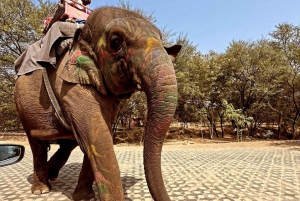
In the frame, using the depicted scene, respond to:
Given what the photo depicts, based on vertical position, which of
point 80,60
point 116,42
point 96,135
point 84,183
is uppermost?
point 116,42

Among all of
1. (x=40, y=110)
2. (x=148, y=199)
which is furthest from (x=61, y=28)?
(x=148, y=199)

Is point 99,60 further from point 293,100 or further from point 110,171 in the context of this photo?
point 293,100

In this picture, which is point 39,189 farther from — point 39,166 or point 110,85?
point 110,85

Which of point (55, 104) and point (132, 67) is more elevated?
point (132, 67)

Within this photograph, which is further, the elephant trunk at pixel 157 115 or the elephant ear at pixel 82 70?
the elephant ear at pixel 82 70

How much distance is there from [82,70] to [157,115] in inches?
44.4

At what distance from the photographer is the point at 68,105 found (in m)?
2.75

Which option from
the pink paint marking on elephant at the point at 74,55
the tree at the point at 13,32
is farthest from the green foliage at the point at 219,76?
the pink paint marking on elephant at the point at 74,55

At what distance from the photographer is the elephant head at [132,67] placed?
214 cm

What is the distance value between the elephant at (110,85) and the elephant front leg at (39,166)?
841 millimetres

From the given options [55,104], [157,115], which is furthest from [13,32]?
[157,115]

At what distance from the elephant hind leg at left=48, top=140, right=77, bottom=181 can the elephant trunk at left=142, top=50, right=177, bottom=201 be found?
9.39ft

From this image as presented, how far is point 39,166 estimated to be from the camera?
403 centimetres

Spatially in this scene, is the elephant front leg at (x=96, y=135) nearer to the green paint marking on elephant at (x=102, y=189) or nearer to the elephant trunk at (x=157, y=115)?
the green paint marking on elephant at (x=102, y=189)
